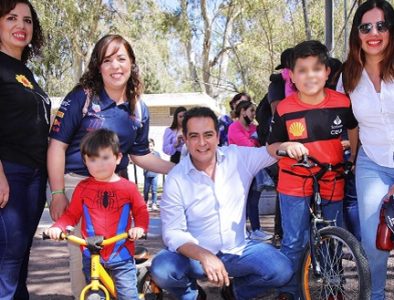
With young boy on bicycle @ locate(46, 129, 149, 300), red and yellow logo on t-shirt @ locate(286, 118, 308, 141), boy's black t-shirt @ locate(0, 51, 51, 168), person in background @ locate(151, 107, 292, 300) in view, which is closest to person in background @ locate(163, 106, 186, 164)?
person in background @ locate(151, 107, 292, 300)

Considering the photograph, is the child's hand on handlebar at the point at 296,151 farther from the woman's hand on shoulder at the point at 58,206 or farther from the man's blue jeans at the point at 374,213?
the woman's hand on shoulder at the point at 58,206

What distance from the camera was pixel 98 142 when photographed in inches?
138

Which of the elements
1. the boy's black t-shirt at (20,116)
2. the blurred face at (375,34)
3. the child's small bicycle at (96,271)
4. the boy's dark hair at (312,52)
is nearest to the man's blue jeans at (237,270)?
the child's small bicycle at (96,271)

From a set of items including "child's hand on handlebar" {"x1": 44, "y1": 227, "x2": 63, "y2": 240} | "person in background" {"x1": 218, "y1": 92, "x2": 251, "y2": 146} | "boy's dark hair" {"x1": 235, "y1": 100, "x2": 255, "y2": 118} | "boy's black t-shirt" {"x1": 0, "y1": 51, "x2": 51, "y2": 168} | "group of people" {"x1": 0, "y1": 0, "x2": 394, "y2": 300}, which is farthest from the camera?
"person in background" {"x1": 218, "y1": 92, "x2": 251, "y2": 146}

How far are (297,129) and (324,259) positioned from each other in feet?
3.08

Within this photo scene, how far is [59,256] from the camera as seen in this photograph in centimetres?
662

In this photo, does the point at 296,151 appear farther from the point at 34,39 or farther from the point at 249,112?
the point at 249,112

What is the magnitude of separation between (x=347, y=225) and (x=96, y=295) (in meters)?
2.47

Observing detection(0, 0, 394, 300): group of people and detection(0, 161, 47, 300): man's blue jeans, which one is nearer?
detection(0, 161, 47, 300): man's blue jeans

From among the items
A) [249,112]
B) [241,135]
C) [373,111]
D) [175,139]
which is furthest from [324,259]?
[175,139]

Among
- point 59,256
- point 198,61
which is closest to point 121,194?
point 59,256

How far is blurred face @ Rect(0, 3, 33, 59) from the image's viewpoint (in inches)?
139

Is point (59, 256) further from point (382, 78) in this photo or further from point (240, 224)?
point (382, 78)

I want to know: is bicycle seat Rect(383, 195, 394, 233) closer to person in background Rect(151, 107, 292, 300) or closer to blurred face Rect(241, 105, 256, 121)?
person in background Rect(151, 107, 292, 300)
